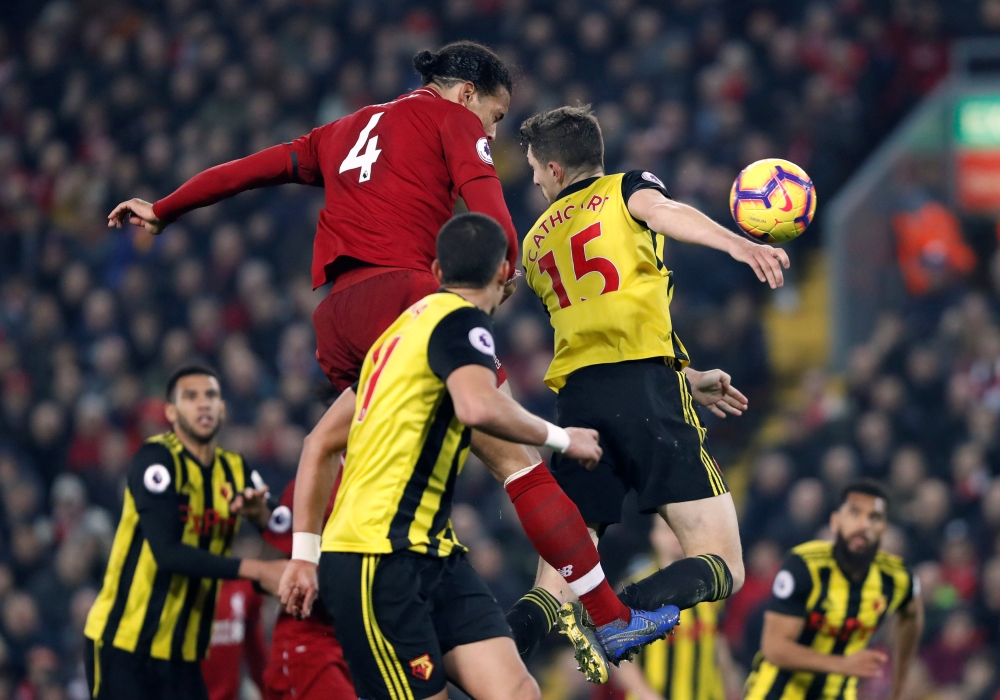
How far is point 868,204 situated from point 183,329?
A: 20.1ft

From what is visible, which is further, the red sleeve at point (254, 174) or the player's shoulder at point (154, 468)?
the player's shoulder at point (154, 468)

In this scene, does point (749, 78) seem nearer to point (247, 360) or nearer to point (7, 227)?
point (247, 360)

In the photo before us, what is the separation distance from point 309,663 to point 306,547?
157 cm

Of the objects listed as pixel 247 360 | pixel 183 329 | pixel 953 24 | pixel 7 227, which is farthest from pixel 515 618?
pixel 953 24

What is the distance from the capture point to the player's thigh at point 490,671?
442 cm

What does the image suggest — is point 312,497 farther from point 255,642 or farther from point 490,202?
point 255,642

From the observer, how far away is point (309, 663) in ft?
20.8

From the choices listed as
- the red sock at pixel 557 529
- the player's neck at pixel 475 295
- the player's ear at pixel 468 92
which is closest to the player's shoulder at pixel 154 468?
the red sock at pixel 557 529

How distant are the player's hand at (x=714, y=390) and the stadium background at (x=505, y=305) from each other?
3757mm

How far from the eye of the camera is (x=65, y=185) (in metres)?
13.8

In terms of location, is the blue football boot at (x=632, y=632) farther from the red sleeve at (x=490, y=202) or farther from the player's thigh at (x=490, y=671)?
the red sleeve at (x=490, y=202)

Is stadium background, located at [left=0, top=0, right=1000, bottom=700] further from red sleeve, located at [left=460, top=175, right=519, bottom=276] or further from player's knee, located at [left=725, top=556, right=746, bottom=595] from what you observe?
red sleeve, located at [left=460, top=175, right=519, bottom=276]

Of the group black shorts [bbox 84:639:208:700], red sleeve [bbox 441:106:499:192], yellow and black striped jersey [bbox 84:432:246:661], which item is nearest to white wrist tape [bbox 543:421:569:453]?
red sleeve [bbox 441:106:499:192]

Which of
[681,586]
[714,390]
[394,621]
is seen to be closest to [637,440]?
[681,586]
